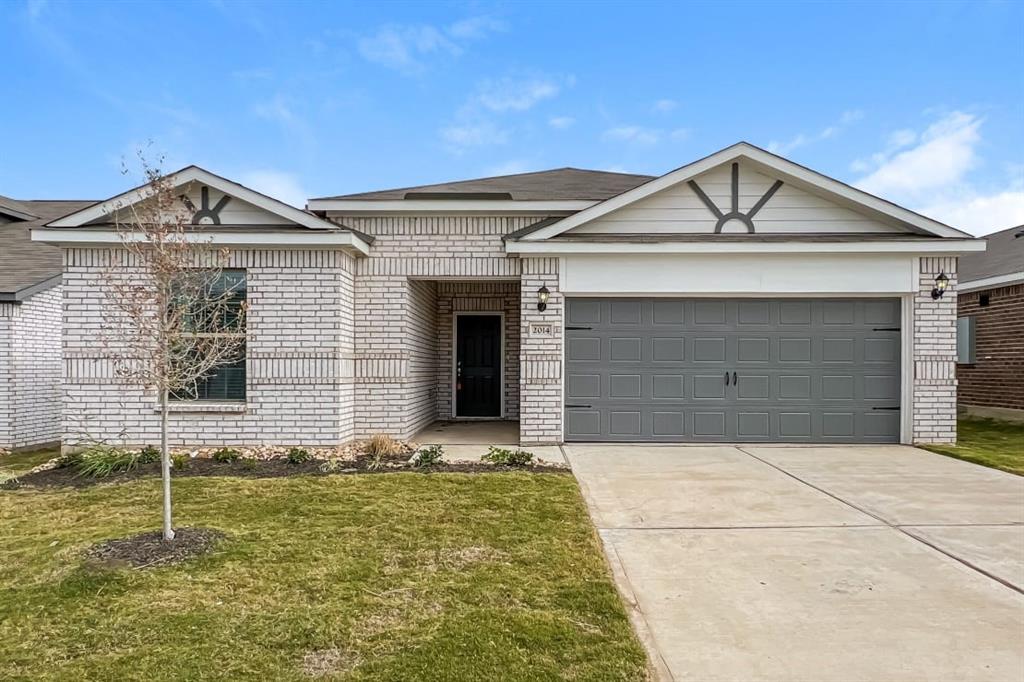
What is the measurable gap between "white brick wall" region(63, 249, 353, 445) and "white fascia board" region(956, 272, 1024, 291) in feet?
45.6

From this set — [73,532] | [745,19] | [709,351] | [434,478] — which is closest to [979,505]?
[709,351]

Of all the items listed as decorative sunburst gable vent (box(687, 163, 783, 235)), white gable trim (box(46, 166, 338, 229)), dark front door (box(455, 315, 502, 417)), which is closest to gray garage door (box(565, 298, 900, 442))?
decorative sunburst gable vent (box(687, 163, 783, 235))

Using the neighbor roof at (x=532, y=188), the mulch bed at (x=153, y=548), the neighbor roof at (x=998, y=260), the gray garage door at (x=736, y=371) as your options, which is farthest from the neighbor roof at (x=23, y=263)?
the neighbor roof at (x=998, y=260)

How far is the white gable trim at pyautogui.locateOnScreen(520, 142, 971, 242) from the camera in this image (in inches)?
356

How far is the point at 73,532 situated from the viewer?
16.5 ft

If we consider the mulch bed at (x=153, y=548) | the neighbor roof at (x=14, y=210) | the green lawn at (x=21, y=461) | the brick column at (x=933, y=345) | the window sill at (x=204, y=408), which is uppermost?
the neighbor roof at (x=14, y=210)

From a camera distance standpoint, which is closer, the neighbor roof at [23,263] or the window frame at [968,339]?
the neighbor roof at [23,263]

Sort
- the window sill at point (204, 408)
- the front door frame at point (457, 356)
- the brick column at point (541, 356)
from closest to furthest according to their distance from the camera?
1. the window sill at point (204, 408)
2. the brick column at point (541, 356)
3. the front door frame at point (457, 356)

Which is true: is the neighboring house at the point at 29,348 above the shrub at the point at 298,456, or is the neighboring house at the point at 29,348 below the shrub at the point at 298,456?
above

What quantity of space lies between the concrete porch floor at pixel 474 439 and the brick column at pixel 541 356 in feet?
1.25

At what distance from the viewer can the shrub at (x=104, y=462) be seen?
7.26m

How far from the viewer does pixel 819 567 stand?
426cm

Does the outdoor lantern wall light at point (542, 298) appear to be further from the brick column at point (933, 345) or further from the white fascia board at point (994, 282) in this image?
the white fascia board at point (994, 282)

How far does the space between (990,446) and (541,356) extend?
7470mm
